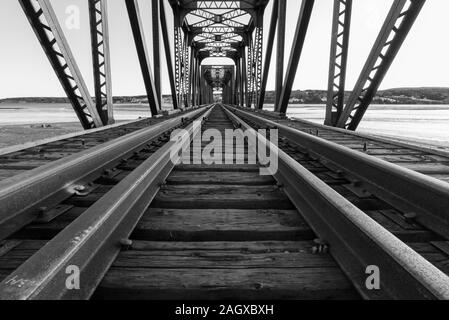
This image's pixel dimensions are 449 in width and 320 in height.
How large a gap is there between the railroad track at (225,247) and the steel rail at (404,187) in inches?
1.5

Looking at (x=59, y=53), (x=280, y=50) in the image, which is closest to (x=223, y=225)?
(x=59, y=53)

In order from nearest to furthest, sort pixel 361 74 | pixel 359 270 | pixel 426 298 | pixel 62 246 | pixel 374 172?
pixel 426 298 → pixel 62 246 → pixel 359 270 → pixel 374 172 → pixel 361 74

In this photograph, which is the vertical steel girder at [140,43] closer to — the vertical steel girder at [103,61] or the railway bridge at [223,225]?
the vertical steel girder at [103,61]

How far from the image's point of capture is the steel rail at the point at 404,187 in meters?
1.75

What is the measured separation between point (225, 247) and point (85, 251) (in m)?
0.70

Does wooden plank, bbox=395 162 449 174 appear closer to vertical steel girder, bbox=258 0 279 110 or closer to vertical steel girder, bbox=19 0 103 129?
vertical steel girder, bbox=19 0 103 129

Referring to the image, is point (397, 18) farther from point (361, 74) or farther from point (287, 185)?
point (287, 185)

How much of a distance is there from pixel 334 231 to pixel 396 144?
361 centimetres

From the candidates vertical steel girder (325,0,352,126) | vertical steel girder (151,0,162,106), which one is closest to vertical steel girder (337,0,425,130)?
vertical steel girder (325,0,352,126)

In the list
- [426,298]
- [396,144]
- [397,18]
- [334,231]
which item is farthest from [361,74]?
[426,298]

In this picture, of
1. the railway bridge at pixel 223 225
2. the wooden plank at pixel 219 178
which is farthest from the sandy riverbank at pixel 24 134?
the railway bridge at pixel 223 225

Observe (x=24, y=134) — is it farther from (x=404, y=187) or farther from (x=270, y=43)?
(x=404, y=187)

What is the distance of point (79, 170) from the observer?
8.34 ft

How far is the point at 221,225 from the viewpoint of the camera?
193cm
